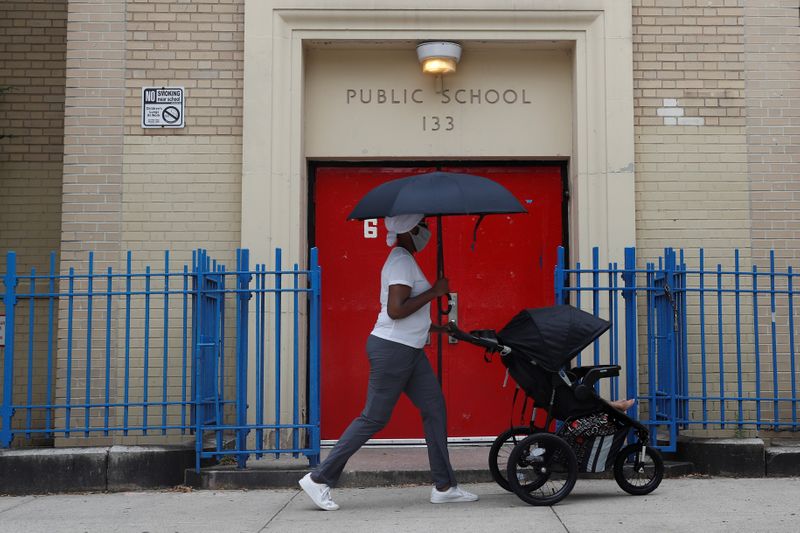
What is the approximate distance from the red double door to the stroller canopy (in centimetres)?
235

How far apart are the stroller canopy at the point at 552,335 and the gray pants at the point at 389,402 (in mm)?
565

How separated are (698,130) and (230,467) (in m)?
4.70

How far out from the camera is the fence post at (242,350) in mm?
7078

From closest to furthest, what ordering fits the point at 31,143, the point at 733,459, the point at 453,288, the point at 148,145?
the point at 733,459 < the point at 148,145 < the point at 453,288 < the point at 31,143

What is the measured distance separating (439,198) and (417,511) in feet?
6.37

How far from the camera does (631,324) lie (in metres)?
7.20

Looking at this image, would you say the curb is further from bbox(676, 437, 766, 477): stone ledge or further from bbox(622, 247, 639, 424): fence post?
bbox(676, 437, 766, 477): stone ledge

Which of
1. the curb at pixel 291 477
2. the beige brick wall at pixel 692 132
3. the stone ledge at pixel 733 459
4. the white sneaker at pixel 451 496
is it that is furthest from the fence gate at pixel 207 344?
the stone ledge at pixel 733 459

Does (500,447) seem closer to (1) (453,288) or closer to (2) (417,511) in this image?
(2) (417,511)

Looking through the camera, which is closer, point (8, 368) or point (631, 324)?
point (8, 368)

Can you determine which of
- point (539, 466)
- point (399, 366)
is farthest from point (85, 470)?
point (539, 466)

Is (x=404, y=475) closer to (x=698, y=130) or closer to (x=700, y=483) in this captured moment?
(x=700, y=483)

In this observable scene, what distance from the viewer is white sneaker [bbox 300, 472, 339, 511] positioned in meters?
6.07

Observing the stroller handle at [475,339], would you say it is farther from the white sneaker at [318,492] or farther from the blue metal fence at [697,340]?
the white sneaker at [318,492]
